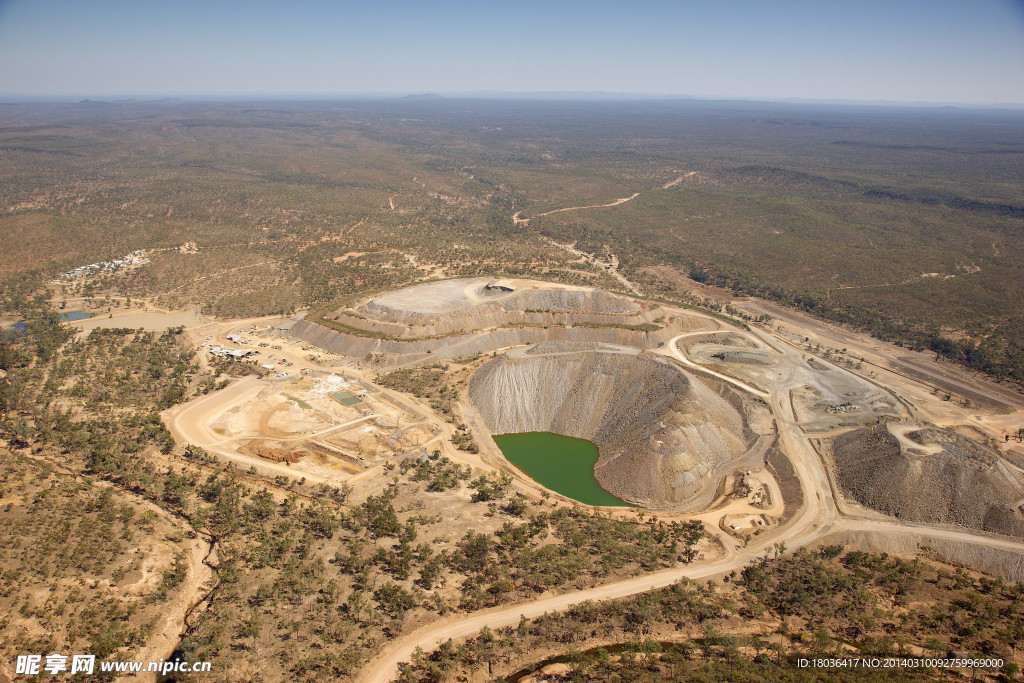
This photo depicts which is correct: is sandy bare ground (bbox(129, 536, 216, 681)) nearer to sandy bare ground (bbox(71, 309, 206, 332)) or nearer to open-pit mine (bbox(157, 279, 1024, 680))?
open-pit mine (bbox(157, 279, 1024, 680))

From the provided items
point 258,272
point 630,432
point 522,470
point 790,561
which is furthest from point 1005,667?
point 258,272

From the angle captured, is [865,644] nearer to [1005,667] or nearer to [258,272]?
[1005,667]

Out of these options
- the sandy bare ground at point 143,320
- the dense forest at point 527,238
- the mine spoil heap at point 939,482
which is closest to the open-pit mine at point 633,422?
the mine spoil heap at point 939,482

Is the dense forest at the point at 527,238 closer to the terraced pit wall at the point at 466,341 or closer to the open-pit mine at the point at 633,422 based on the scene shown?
the open-pit mine at the point at 633,422

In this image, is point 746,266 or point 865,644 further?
point 746,266

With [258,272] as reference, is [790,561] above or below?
below

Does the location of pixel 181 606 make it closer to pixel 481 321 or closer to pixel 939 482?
pixel 481 321
